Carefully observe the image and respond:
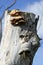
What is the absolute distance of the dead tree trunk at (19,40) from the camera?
7.36 feet

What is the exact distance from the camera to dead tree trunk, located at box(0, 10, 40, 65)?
2.24m

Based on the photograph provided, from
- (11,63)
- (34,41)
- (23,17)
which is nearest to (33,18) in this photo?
(23,17)

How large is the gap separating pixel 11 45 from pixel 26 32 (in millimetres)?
201

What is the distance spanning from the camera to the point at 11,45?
2.29 m

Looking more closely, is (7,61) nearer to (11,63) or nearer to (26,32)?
(11,63)

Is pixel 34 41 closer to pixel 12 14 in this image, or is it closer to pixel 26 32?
pixel 26 32

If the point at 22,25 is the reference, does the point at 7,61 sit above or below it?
below

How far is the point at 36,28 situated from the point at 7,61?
455 millimetres

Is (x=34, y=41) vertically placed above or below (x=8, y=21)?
below

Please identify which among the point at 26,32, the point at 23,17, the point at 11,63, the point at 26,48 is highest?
the point at 23,17

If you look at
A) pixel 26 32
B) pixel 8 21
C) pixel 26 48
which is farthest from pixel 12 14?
pixel 26 48

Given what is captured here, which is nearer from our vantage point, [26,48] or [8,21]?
[26,48]

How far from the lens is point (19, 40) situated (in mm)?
2283

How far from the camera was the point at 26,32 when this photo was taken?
2.32 metres
